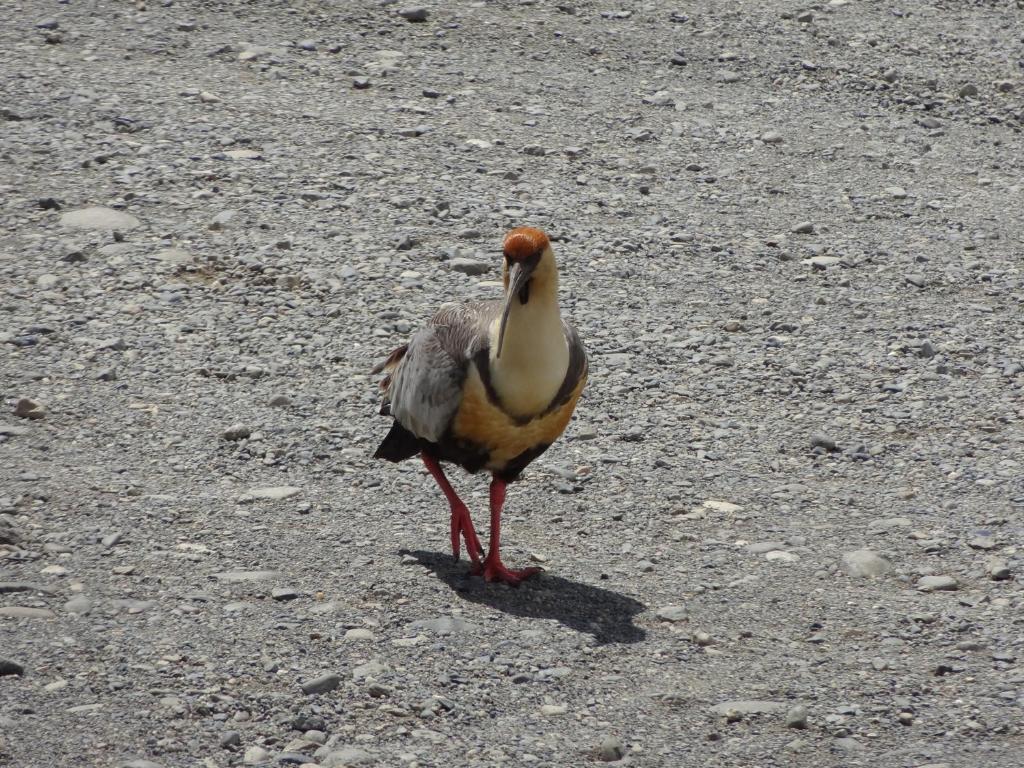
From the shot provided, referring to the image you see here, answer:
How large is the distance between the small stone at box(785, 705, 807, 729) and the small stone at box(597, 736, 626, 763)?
637mm

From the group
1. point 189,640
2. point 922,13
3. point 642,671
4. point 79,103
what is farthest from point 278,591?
point 922,13

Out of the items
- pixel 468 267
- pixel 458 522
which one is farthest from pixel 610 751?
pixel 468 267

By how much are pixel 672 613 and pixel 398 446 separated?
167cm

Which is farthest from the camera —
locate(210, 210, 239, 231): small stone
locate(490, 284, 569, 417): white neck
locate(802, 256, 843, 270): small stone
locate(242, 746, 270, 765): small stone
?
locate(210, 210, 239, 231): small stone

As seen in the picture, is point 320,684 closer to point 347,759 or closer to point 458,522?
point 347,759

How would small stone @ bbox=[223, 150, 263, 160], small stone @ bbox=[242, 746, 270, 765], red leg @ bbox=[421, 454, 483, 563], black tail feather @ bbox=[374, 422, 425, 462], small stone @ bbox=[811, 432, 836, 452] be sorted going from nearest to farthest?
small stone @ bbox=[242, 746, 270, 765] < red leg @ bbox=[421, 454, 483, 563] < black tail feather @ bbox=[374, 422, 425, 462] < small stone @ bbox=[811, 432, 836, 452] < small stone @ bbox=[223, 150, 263, 160]

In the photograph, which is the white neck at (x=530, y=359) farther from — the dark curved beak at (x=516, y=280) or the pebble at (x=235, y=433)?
the pebble at (x=235, y=433)

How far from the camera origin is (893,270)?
10.1 m

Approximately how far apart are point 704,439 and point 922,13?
890cm

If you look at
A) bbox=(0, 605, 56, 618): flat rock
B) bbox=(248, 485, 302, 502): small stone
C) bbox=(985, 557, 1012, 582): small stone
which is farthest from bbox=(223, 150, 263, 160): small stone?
bbox=(985, 557, 1012, 582): small stone

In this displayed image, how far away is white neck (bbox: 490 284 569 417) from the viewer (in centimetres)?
618

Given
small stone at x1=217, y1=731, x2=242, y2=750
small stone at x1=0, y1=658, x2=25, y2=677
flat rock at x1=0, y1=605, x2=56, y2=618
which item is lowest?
small stone at x1=217, y1=731, x2=242, y2=750

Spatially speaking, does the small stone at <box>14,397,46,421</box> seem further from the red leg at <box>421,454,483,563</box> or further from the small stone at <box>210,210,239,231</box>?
the small stone at <box>210,210,239,231</box>

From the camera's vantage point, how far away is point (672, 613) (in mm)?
6188
